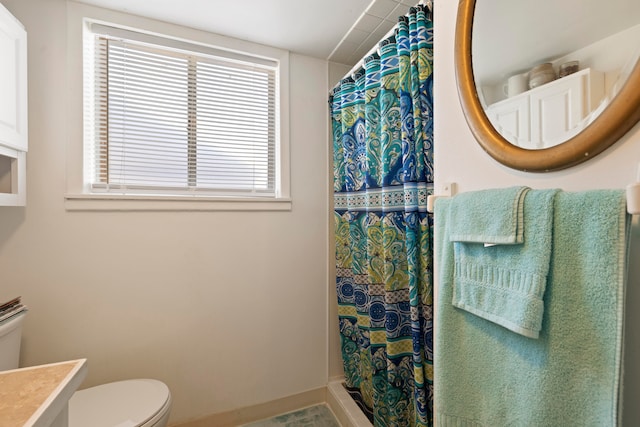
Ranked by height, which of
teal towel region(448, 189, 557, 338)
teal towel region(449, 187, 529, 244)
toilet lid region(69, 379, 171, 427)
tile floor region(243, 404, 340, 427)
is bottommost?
tile floor region(243, 404, 340, 427)

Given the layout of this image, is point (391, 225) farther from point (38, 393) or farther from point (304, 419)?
point (304, 419)

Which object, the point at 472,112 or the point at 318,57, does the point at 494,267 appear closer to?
the point at 472,112

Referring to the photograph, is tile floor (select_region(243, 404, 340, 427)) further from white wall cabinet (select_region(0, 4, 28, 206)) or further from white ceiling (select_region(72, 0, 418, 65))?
white ceiling (select_region(72, 0, 418, 65))

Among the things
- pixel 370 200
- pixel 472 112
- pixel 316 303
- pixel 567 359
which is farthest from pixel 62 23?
pixel 567 359

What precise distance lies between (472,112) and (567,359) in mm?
573

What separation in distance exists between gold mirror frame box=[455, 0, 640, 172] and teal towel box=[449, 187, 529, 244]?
0.29 ft

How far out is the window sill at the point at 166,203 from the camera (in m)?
1.31

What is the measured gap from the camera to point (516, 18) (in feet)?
2.12

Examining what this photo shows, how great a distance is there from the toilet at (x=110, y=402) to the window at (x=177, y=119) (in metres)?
0.70

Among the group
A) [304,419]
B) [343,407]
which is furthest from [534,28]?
[304,419]

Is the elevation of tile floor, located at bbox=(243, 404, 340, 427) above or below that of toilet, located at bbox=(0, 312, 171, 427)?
below

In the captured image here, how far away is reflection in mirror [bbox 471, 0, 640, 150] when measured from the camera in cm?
48

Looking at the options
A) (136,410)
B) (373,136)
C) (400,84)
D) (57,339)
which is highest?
(400,84)

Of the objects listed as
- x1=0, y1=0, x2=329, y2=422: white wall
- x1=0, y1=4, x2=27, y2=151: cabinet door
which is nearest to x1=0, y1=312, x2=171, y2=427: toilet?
Answer: x1=0, y1=0, x2=329, y2=422: white wall
